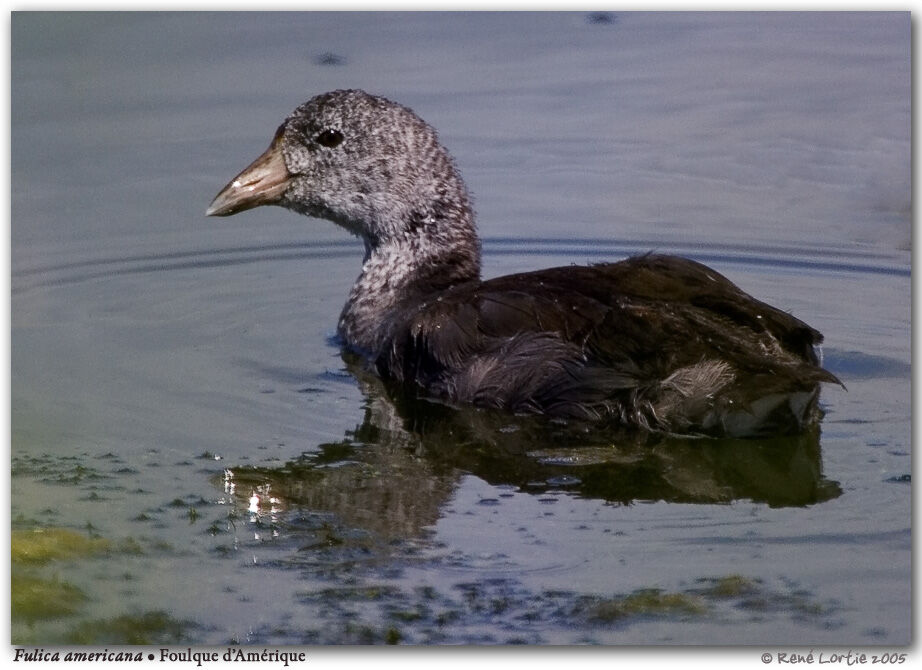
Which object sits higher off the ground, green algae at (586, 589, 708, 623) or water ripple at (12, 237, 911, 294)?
water ripple at (12, 237, 911, 294)

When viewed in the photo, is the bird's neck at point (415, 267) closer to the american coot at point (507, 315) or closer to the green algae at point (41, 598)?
the american coot at point (507, 315)

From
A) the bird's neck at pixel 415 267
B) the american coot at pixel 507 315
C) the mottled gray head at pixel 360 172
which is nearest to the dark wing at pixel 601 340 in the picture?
the american coot at pixel 507 315

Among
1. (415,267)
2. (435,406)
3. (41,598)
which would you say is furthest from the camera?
(415,267)

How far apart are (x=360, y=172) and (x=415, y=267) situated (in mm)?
598

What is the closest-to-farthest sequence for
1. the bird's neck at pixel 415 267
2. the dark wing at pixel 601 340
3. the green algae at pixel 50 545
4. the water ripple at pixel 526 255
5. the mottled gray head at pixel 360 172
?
1. the green algae at pixel 50 545
2. the dark wing at pixel 601 340
3. the bird's neck at pixel 415 267
4. the mottled gray head at pixel 360 172
5. the water ripple at pixel 526 255

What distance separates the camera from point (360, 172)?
917 centimetres

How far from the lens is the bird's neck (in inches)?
351

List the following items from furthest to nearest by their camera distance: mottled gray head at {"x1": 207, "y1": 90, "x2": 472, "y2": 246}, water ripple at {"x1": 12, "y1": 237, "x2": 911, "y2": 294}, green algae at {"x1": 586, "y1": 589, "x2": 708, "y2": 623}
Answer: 1. water ripple at {"x1": 12, "y1": 237, "x2": 911, "y2": 294}
2. mottled gray head at {"x1": 207, "y1": 90, "x2": 472, "y2": 246}
3. green algae at {"x1": 586, "y1": 589, "x2": 708, "y2": 623}

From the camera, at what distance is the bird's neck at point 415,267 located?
892cm

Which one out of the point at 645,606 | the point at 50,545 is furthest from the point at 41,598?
the point at 645,606

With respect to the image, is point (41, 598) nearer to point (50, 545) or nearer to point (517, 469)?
point (50, 545)

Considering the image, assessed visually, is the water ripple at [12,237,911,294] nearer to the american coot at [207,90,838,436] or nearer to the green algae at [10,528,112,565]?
the american coot at [207,90,838,436]

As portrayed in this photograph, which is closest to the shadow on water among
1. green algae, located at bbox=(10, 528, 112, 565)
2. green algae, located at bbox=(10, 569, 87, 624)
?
green algae, located at bbox=(10, 528, 112, 565)

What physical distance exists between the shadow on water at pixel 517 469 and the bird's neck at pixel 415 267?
4.13 feet
